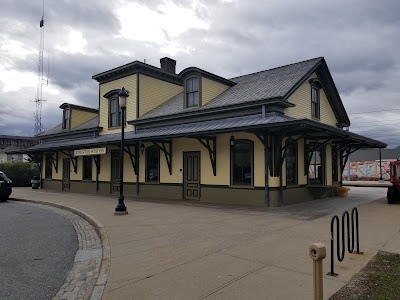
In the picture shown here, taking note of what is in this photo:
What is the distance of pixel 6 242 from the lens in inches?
320

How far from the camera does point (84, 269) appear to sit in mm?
6016

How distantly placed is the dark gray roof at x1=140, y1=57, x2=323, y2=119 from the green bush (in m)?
18.2

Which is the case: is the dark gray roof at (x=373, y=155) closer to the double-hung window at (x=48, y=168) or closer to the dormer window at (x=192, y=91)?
the dormer window at (x=192, y=91)

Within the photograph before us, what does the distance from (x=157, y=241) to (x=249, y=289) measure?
3.50 m

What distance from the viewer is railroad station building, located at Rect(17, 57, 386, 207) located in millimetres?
13641

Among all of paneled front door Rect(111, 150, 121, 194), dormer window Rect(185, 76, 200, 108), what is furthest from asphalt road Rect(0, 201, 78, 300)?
dormer window Rect(185, 76, 200, 108)

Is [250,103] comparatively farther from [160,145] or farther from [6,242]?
[6,242]

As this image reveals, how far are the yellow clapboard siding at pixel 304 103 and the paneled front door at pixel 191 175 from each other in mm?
4858

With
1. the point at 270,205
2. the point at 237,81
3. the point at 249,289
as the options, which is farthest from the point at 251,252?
the point at 237,81

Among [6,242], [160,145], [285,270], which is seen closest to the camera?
[285,270]

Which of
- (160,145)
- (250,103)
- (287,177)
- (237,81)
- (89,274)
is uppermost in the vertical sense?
(237,81)

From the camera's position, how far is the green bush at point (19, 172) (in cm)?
3152

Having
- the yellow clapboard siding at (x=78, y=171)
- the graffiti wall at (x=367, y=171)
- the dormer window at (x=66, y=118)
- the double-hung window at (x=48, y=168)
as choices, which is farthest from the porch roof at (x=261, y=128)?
the graffiti wall at (x=367, y=171)

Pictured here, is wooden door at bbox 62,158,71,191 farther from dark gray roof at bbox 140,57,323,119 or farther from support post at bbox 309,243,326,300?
→ support post at bbox 309,243,326,300
